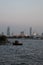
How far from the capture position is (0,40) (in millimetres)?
131875

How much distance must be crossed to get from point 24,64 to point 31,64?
3.89ft

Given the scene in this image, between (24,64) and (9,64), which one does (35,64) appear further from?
(9,64)

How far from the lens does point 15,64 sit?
119ft

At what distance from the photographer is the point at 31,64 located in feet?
119

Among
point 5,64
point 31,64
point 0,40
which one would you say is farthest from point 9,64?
point 0,40

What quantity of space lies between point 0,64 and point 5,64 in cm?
90

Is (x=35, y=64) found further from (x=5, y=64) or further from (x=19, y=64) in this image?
(x=5, y=64)

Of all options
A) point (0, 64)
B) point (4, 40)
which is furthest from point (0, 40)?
point (0, 64)

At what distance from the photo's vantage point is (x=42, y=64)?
35906mm

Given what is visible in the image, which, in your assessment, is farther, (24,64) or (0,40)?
(0,40)

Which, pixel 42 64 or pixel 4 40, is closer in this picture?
pixel 42 64

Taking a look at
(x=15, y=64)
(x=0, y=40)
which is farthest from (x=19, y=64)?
(x=0, y=40)

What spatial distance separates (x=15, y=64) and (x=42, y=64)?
4.54m

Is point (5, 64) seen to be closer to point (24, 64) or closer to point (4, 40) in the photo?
point (24, 64)
